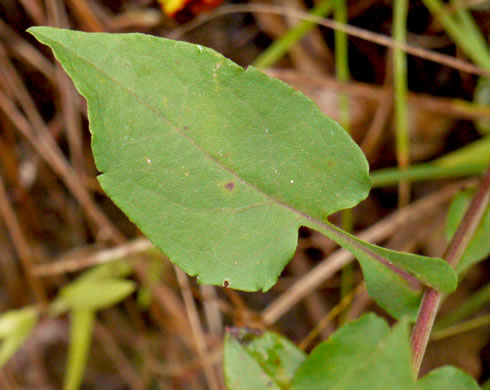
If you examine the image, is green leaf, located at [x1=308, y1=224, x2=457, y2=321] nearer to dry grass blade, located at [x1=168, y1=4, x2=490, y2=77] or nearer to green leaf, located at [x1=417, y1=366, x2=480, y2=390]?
green leaf, located at [x1=417, y1=366, x2=480, y2=390]

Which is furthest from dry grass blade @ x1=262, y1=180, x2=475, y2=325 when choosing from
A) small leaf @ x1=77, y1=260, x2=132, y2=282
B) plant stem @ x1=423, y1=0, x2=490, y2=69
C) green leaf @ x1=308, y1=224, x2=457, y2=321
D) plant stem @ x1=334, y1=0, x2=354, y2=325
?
green leaf @ x1=308, y1=224, x2=457, y2=321

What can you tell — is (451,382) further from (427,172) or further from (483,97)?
(483,97)

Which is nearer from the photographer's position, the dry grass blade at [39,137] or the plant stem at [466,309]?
the plant stem at [466,309]

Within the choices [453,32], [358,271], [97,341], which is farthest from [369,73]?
[97,341]

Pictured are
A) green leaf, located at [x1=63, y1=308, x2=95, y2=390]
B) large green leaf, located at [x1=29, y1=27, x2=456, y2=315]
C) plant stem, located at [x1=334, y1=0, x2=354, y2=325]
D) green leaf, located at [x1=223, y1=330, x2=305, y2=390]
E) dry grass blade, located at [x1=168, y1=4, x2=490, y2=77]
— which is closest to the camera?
large green leaf, located at [x1=29, y1=27, x2=456, y2=315]

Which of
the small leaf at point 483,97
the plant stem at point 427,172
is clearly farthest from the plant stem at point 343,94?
the small leaf at point 483,97

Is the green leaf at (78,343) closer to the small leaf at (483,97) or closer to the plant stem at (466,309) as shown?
the plant stem at (466,309)

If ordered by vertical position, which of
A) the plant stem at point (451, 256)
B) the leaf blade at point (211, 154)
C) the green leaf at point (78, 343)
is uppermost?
the leaf blade at point (211, 154)
